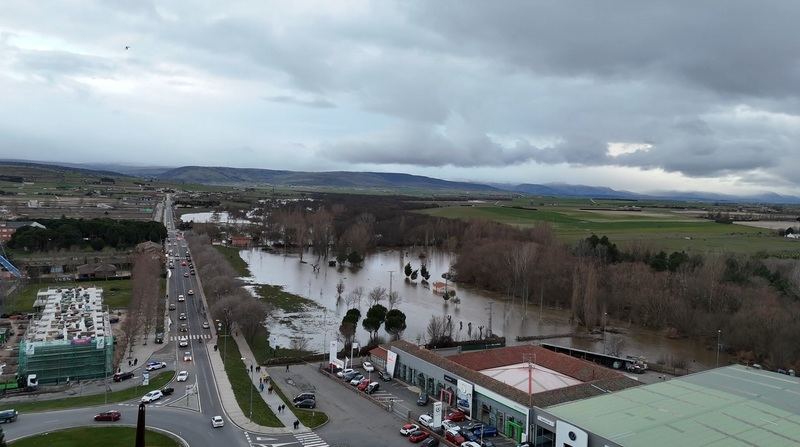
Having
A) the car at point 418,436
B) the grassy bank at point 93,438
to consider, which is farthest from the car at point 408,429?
the grassy bank at point 93,438

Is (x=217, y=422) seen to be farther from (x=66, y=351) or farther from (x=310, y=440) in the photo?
(x=66, y=351)

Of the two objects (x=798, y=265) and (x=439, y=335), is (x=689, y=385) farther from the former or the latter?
(x=798, y=265)

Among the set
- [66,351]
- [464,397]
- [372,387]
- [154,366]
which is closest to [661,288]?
[464,397]

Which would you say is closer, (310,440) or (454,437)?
(310,440)

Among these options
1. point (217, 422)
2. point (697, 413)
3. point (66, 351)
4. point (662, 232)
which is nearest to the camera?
point (697, 413)

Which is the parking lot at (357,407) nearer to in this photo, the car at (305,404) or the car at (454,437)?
the car at (305,404)

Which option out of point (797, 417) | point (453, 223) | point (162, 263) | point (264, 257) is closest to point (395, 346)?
point (797, 417)

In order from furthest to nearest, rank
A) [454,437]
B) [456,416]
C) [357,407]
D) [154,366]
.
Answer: [154,366] < [357,407] < [456,416] < [454,437]
